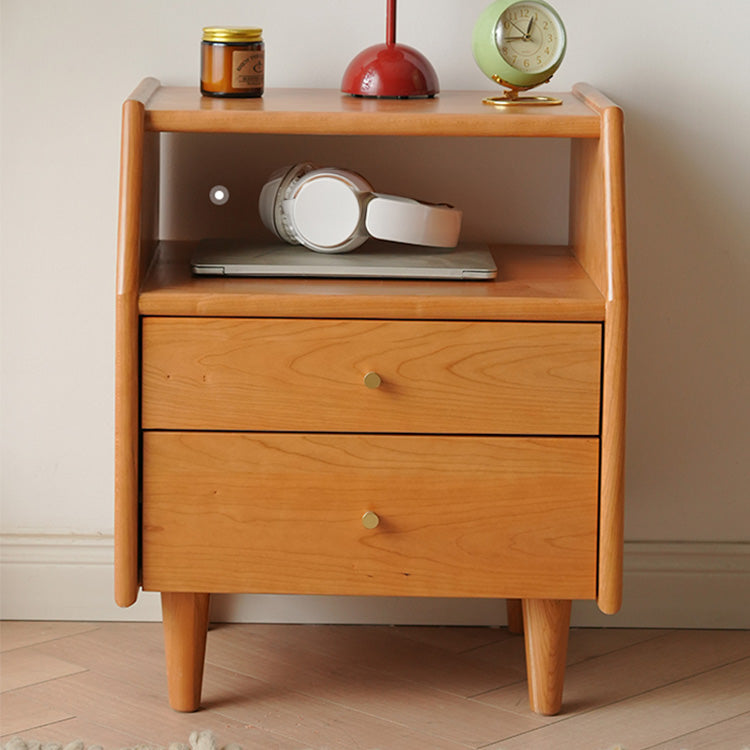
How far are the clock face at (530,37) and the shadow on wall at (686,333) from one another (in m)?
0.26

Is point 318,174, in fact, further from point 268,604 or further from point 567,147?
point 268,604

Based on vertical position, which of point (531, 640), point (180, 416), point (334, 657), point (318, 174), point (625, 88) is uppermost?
point (625, 88)

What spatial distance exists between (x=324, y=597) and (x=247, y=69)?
0.76 m

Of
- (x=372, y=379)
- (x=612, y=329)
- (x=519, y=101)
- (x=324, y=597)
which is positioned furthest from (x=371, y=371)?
(x=324, y=597)

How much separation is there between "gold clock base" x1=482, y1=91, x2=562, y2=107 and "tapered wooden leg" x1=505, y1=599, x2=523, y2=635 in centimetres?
71

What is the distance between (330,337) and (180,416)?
188 millimetres

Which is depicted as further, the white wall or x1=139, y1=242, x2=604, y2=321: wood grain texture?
the white wall

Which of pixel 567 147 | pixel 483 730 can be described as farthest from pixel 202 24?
pixel 483 730

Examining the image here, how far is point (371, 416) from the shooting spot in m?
1.26

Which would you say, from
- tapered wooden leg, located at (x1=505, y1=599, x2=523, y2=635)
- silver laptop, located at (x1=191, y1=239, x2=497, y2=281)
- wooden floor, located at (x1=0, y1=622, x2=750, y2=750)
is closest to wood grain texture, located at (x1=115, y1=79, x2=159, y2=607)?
silver laptop, located at (x1=191, y1=239, x2=497, y2=281)

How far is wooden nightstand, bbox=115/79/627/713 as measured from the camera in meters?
1.23

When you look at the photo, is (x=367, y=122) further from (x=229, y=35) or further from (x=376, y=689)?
(x=376, y=689)

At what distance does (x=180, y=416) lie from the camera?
126 centimetres

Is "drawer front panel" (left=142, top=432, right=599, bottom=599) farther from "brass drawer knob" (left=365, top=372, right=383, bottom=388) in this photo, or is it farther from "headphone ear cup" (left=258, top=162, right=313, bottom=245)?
"headphone ear cup" (left=258, top=162, right=313, bottom=245)
